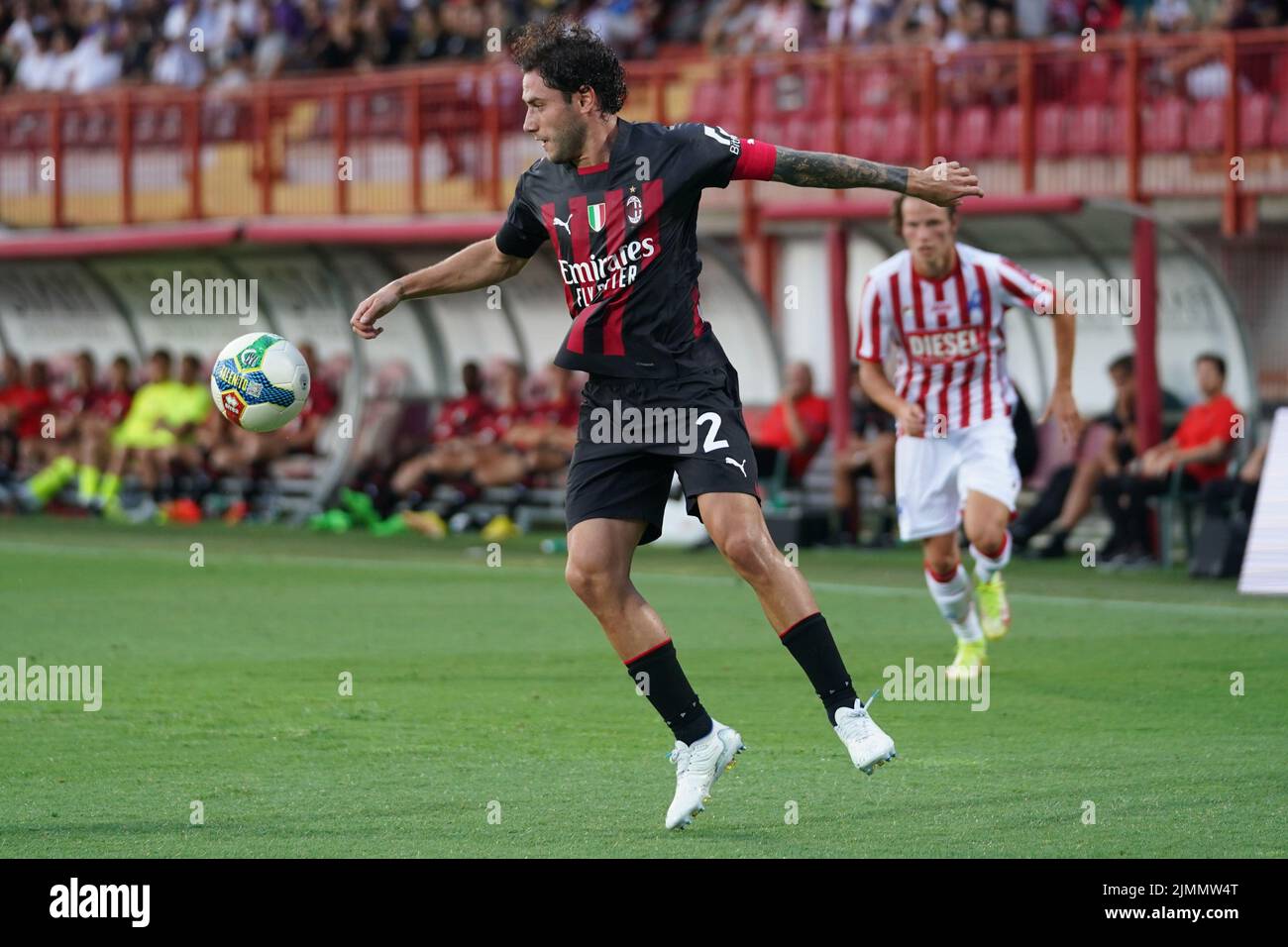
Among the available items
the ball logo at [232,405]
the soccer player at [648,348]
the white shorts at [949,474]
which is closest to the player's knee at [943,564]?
the white shorts at [949,474]

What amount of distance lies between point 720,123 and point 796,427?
2870mm

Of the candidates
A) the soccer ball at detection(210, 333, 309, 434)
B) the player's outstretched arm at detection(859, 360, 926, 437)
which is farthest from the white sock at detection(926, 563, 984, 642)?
the soccer ball at detection(210, 333, 309, 434)

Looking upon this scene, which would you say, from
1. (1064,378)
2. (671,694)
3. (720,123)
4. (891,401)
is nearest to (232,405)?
(671,694)

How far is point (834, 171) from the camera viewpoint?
6.61 m

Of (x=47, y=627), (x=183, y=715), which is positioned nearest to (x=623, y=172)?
(x=183, y=715)

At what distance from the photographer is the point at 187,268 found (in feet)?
68.8

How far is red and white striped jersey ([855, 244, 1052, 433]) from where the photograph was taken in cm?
991

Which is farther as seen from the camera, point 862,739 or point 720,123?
point 720,123

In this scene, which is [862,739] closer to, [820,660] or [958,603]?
[820,660]

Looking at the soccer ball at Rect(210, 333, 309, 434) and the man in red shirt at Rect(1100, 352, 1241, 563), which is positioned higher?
the soccer ball at Rect(210, 333, 309, 434)

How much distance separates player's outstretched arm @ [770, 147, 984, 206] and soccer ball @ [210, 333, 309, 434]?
5.93ft

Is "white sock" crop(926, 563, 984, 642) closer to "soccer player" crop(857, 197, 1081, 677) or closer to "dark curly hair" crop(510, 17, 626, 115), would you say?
"soccer player" crop(857, 197, 1081, 677)

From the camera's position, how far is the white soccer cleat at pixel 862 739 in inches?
250

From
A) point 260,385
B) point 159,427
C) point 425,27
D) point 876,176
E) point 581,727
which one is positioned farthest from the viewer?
point 425,27
